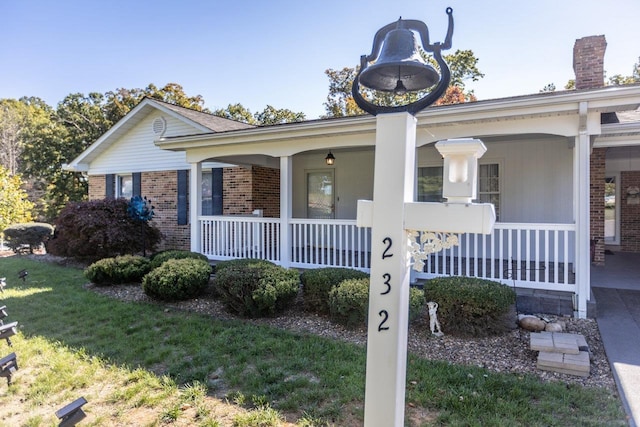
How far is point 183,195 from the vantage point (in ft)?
35.4

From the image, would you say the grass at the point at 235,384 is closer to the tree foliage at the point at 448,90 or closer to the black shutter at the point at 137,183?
the black shutter at the point at 137,183

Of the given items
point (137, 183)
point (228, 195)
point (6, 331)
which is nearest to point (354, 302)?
point (6, 331)

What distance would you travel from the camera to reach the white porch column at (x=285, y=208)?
6.96 metres

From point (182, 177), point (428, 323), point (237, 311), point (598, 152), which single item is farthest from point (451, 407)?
point (182, 177)

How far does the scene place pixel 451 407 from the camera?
9.52 ft

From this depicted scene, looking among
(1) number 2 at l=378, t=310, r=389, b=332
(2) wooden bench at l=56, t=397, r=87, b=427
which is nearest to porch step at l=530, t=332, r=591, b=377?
(1) number 2 at l=378, t=310, r=389, b=332

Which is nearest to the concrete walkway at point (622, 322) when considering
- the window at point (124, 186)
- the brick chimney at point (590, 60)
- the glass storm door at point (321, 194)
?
the brick chimney at point (590, 60)

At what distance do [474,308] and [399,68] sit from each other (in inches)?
131

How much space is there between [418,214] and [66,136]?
79.4 feet

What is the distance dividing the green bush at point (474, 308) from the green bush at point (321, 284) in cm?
119

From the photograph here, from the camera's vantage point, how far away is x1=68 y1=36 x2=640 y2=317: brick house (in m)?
5.02

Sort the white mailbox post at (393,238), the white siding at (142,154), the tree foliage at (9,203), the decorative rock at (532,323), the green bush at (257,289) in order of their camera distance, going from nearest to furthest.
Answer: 1. the white mailbox post at (393,238)
2. the decorative rock at (532,323)
3. the green bush at (257,289)
4. the white siding at (142,154)
5. the tree foliage at (9,203)

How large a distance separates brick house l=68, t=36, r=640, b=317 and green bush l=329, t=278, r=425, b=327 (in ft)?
3.16

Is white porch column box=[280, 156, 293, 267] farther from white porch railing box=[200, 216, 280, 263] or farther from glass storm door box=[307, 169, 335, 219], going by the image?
glass storm door box=[307, 169, 335, 219]
